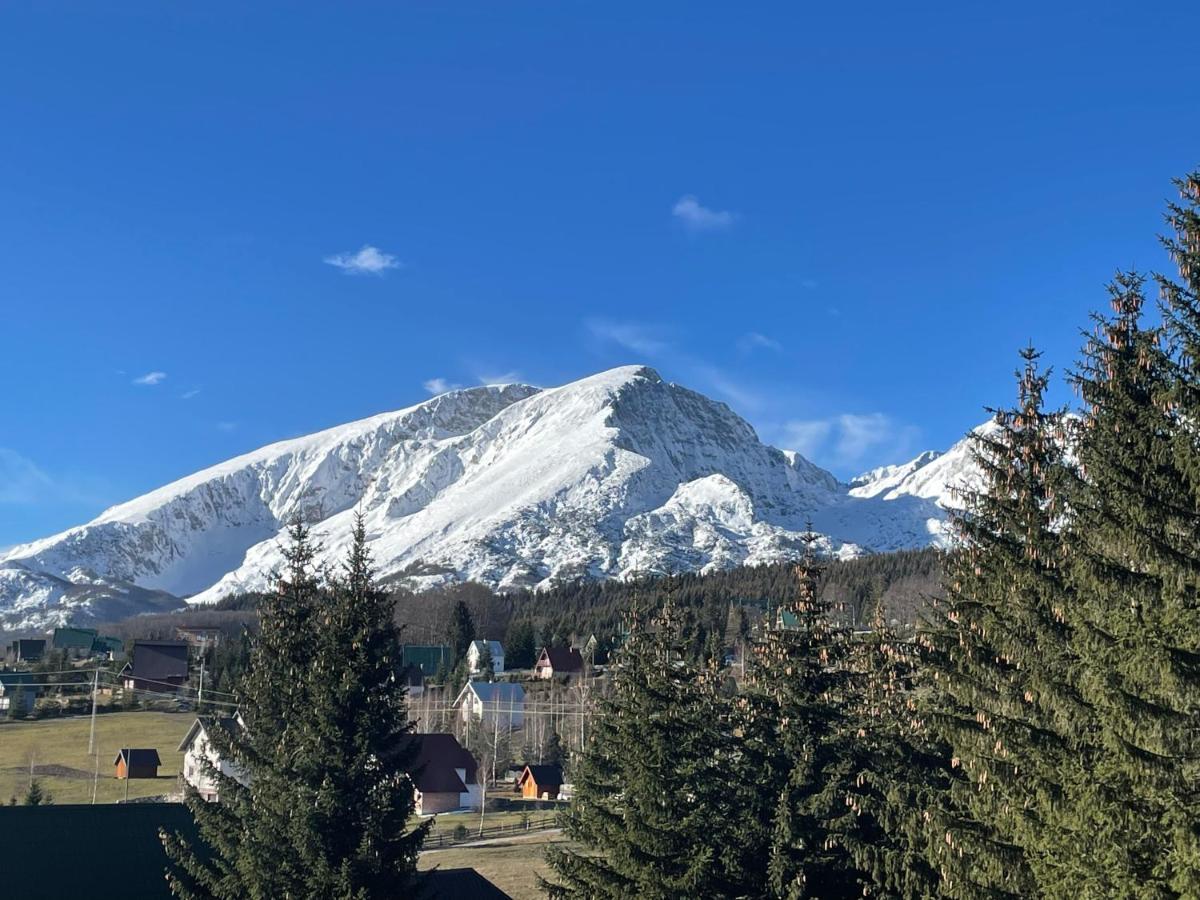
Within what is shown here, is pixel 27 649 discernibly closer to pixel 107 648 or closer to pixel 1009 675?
pixel 107 648

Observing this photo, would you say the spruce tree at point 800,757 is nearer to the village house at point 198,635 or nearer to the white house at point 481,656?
the white house at point 481,656

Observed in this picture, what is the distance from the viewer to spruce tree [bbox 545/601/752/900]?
27.5 metres

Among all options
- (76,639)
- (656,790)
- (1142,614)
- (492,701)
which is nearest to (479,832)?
(656,790)

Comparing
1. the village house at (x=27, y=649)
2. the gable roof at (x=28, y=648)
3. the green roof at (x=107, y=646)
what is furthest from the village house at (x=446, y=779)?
the gable roof at (x=28, y=648)

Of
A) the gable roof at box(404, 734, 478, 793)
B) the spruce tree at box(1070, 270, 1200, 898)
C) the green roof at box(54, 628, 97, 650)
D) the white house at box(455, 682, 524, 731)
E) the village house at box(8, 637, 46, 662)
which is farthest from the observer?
the green roof at box(54, 628, 97, 650)

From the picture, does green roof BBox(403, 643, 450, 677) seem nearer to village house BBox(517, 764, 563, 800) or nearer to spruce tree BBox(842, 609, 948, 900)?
village house BBox(517, 764, 563, 800)

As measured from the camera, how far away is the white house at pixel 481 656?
12912 cm

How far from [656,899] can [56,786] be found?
175 feet

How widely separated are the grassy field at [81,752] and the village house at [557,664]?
142ft

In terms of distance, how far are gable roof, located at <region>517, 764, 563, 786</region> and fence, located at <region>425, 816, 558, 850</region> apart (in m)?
11.6

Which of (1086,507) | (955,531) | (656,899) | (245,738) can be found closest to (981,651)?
(955,531)

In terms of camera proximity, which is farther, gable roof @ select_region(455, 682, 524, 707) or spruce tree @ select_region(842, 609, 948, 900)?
gable roof @ select_region(455, 682, 524, 707)

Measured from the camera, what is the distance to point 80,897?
36000 millimetres

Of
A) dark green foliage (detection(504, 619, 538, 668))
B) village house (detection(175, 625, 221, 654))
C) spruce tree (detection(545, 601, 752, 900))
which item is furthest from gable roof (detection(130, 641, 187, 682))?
spruce tree (detection(545, 601, 752, 900))
